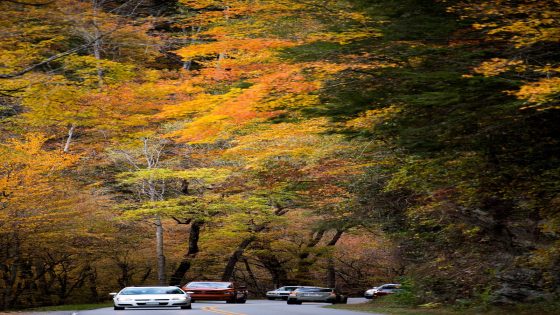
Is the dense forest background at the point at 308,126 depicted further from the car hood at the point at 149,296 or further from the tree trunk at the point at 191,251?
the car hood at the point at 149,296

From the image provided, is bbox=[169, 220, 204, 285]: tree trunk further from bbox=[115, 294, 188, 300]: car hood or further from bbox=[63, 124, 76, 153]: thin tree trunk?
bbox=[115, 294, 188, 300]: car hood

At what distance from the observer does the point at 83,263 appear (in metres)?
44.5

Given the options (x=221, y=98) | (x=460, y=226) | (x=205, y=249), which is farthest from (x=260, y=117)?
(x=205, y=249)

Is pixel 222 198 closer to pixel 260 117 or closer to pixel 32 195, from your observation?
pixel 32 195

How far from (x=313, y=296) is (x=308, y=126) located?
50.7 ft

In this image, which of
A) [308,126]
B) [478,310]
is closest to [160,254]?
[308,126]

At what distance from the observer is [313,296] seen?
3909cm

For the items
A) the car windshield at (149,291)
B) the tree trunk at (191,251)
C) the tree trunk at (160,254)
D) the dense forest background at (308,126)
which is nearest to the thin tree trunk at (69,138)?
the dense forest background at (308,126)

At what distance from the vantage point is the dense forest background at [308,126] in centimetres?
1545

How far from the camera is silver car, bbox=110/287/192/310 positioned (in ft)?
84.9

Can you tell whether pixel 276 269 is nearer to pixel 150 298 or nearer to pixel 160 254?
pixel 160 254

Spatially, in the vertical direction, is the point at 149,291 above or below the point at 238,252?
above

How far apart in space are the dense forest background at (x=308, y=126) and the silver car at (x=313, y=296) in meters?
4.50

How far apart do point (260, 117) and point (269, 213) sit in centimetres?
2777
